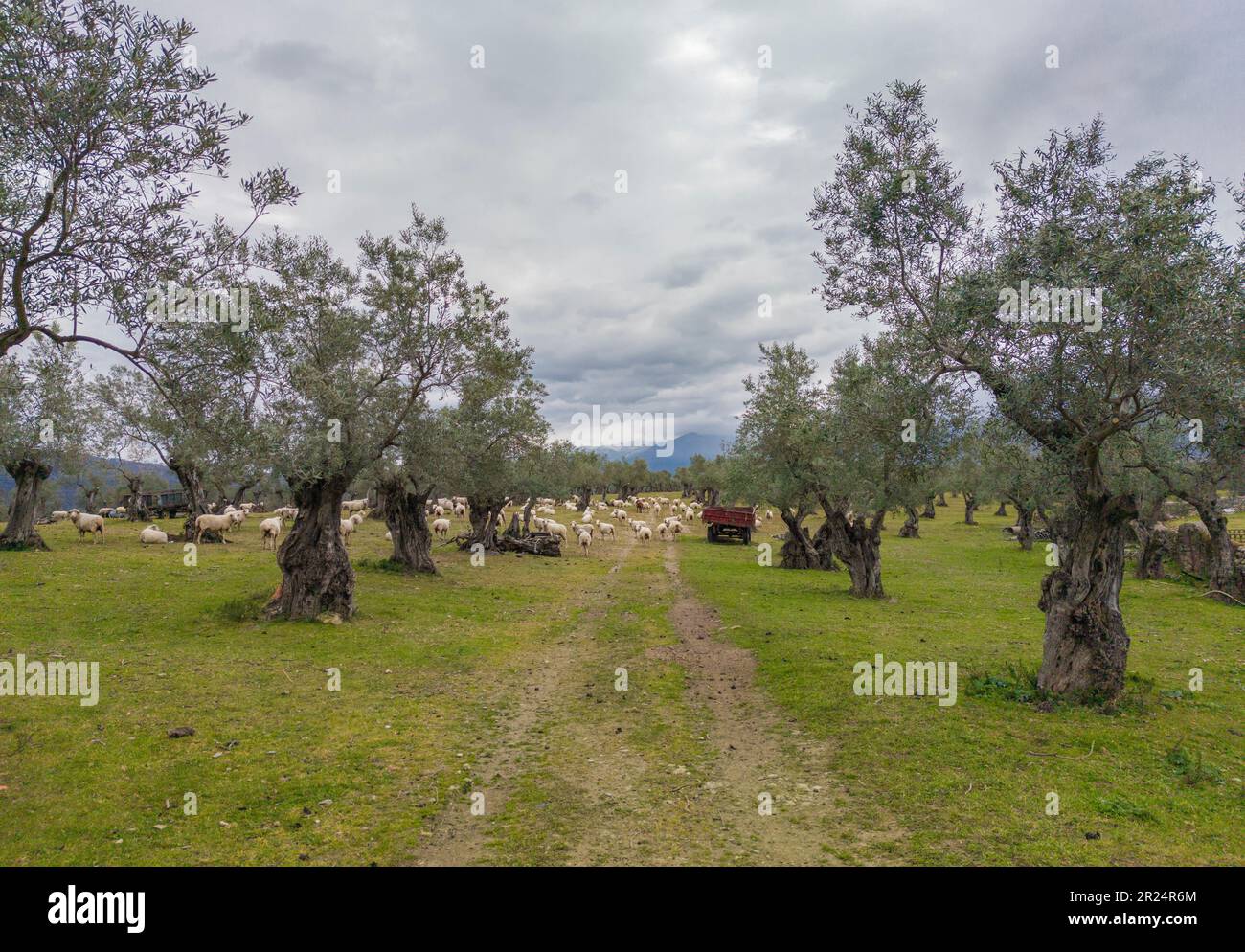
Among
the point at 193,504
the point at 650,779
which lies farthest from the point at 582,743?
the point at 193,504

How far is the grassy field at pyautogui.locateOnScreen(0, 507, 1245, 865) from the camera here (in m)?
7.85

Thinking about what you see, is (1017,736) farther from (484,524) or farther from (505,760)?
(484,524)

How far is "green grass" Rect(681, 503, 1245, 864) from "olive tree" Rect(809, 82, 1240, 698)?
1.77 meters

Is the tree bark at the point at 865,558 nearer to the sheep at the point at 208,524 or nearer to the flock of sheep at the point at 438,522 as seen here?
the flock of sheep at the point at 438,522

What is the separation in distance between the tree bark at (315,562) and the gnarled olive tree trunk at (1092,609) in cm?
1980

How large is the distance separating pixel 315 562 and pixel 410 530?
12017 mm

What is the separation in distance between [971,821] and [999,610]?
21.5 metres

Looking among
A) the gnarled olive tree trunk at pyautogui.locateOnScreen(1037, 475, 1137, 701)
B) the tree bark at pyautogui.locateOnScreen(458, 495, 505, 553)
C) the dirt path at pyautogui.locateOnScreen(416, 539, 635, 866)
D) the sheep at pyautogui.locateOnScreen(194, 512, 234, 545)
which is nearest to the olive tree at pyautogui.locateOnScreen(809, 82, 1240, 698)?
the gnarled olive tree trunk at pyautogui.locateOnScreen(1037, 475, 1137, 701)

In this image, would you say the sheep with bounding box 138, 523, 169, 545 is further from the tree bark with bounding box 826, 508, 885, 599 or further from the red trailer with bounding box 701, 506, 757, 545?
the red trailer with bounding box 701, 506, 757, 545

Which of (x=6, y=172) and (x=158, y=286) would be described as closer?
(x=6, y=172)

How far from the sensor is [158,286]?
31.9ft

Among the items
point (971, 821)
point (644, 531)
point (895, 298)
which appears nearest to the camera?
→ point (971, 821)
